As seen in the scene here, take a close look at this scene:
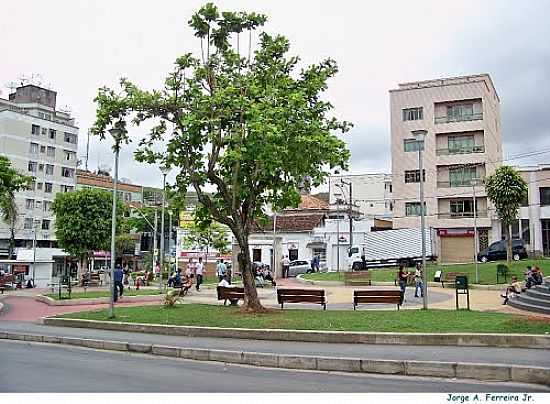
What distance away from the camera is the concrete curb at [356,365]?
9.10m

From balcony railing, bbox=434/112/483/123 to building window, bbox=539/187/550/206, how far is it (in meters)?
8.56

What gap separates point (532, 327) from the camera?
12422 mm

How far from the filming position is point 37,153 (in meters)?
63.5

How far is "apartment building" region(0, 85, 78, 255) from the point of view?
6066 centimetres

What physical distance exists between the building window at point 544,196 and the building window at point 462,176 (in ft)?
19.0

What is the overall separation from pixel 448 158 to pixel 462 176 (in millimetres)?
2147

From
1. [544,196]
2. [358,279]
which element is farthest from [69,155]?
[544,196]

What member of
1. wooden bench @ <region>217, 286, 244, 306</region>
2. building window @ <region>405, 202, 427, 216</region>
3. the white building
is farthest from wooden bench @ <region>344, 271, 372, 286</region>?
the white building

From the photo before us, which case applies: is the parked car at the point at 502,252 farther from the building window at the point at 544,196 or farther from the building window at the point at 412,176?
the building window at the point at 412,176

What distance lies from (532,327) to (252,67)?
37.9 feet

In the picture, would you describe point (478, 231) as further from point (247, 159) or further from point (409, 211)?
point (247, 159)

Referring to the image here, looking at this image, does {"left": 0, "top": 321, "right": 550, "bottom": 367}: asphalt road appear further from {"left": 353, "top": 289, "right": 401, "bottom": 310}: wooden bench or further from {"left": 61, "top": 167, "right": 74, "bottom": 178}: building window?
{"left": 61, "top": 167, "right": 74, "bottom": 178}: building window

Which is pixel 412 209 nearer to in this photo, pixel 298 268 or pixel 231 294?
pixel 298 268

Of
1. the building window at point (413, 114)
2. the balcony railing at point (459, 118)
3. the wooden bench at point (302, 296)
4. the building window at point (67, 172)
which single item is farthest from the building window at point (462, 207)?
the building window at point (67, 172)
